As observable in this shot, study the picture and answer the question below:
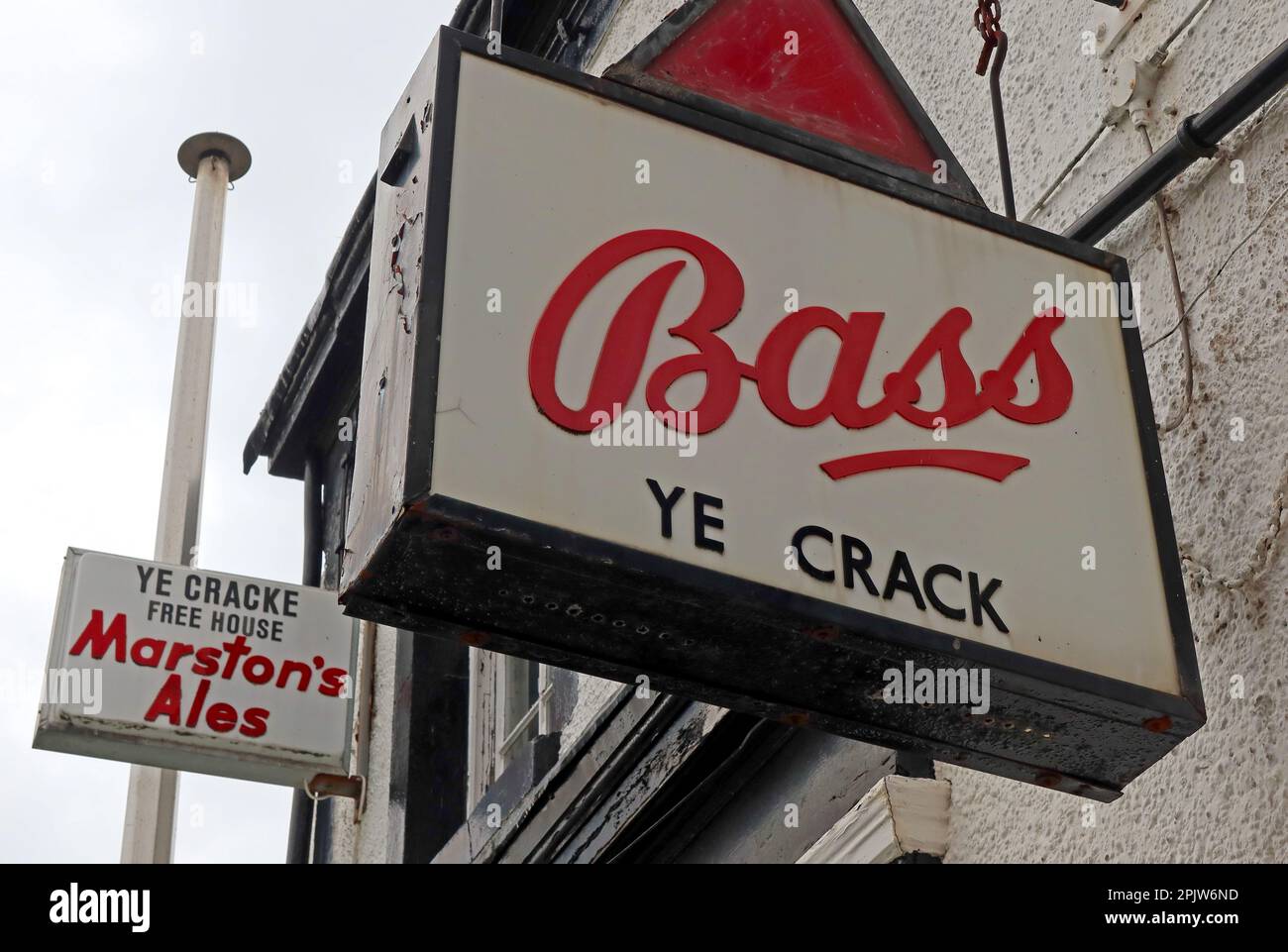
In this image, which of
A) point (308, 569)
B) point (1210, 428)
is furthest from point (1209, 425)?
point (308, 569)

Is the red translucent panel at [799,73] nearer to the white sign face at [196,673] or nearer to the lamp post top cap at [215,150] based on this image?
the white sign face at [196,673]

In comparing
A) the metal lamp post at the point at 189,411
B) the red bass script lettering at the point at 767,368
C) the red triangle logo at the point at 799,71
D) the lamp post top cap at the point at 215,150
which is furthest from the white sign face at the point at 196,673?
the red bass script lettering at the point at 767,368

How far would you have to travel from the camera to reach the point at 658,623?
8.59ft

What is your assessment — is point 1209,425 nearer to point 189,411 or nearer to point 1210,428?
point 1210,428

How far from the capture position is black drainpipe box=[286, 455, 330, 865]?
28.5ft

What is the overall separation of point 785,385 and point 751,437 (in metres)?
0.13

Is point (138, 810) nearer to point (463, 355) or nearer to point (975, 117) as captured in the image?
point (975, 117)

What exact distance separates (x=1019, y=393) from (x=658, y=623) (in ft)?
2.72

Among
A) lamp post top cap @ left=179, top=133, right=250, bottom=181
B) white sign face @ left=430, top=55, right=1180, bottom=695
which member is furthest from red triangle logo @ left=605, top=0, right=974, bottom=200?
lamp post top cap @ left=179, top=133, right=250, bottom=181

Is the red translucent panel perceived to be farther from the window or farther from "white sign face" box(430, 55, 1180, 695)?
the window

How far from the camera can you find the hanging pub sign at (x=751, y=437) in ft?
8.47

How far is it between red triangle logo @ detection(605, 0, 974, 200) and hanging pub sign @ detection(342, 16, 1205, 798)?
94mm

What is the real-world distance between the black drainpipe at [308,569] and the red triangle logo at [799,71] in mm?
5474
